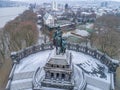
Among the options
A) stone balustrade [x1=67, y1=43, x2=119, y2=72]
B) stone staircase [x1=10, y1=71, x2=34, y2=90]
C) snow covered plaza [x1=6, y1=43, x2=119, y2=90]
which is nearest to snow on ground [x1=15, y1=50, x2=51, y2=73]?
snow covered plaza [x1=6, y1=43, x2=119, y2=90]

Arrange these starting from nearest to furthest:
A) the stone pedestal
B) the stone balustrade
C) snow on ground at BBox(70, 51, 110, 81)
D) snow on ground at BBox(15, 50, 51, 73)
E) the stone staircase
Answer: the stone pedestal
the stone staircase
snow on ground at BBox(70, 51, 110, 81)
snow on ground at BBox(15, 50, 51, 73)
the stone balustrade

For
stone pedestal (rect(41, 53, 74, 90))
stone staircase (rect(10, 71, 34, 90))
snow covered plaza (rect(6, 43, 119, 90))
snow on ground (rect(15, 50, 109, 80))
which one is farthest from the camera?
snow on ground (rect(15, 50, 109, 80))

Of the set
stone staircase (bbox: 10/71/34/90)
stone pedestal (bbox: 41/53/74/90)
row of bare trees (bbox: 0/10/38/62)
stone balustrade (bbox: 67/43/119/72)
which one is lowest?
row of bare trees (bbox: 0/10/38/62)

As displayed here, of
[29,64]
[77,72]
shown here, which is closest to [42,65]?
[29,64]

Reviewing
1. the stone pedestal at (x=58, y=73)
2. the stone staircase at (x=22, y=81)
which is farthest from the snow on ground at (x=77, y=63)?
the stone pedestal at (x=58, y=73)

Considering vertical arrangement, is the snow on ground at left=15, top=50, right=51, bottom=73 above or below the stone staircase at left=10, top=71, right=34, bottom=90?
above

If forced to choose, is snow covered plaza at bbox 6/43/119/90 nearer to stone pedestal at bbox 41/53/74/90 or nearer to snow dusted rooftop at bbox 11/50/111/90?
snow dusted rooftop at bbox 11/50/111/90

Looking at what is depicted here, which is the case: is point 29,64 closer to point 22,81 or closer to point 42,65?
point 42,65

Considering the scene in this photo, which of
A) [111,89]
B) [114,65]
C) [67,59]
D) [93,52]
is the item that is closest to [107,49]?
[93,52]

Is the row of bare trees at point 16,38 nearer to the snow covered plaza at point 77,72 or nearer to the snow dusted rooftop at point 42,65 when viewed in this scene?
the snow covered plaza at point 77,72
